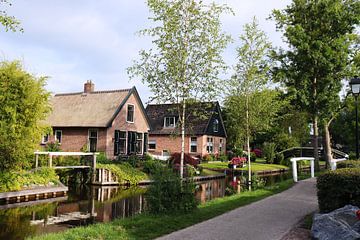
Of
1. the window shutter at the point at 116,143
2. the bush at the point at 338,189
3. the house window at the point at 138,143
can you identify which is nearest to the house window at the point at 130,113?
the house window at the point at 138,143

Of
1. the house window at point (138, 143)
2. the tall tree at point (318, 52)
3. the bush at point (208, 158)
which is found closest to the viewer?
the tall tree at point (318, 52)

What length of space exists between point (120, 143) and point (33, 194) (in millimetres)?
13128

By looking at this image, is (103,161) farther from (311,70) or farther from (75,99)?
(311,70)

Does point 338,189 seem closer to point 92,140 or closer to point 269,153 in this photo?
point 92,140

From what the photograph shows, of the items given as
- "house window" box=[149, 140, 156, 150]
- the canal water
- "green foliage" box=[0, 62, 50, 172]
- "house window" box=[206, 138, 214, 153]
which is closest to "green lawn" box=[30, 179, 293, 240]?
the canal water

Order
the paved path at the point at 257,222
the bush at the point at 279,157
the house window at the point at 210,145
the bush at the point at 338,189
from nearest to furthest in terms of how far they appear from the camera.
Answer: the paved path at the point at 257,222 < the bush at the point at 338,189 < the house window at the point at 210,145 < the bush at the point at 279,157

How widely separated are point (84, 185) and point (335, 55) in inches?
691

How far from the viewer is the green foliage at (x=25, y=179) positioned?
47.7 feet

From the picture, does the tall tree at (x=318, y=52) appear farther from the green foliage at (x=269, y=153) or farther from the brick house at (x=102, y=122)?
the green foliage at (x=269, y=153)

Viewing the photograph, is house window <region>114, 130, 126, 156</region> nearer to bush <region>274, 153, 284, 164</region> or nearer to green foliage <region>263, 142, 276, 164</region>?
green foliage <region>263, 142, 276, 164</region>

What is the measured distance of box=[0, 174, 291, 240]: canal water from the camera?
997cm

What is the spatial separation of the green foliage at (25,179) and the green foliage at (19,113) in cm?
36

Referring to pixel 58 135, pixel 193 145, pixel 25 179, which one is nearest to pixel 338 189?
pixel 25 179

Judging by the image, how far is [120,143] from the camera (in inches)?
1107
